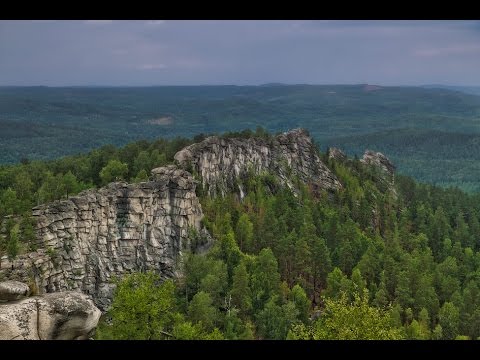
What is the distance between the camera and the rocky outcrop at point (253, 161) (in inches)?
2943

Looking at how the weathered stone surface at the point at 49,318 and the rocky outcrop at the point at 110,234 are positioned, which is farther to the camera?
the rocky outcrop at the point at 110,234

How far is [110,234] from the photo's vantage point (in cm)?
5641

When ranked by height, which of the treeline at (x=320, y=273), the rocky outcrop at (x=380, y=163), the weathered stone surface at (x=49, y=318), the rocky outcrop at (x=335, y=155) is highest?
the weathered stone surface at (x=49, y=318)

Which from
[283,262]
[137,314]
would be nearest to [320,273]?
[283,262]

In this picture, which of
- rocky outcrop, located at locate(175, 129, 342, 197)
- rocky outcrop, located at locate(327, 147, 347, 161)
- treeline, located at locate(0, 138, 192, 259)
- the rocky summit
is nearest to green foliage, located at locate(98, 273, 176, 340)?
the rocky summit

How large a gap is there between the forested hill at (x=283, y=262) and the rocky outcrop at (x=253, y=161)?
894mm

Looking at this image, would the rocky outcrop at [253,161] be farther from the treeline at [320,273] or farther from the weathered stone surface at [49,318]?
the weathered stone surface at [49,318]

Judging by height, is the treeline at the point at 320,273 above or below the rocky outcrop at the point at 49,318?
below

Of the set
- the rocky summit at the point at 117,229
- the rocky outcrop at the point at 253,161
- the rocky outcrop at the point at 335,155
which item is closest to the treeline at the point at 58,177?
the rocky summit at the point at 117,229

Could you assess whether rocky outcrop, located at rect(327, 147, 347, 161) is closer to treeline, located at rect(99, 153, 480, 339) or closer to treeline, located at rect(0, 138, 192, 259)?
treeline, located at rect(99, 153, 480, 339)

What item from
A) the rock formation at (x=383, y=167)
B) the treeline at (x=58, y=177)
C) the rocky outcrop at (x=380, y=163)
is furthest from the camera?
the rocky outcrop at (x=380, y=163)

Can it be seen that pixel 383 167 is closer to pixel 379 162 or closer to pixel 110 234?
pixel 379 162

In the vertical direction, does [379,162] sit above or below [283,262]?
above
